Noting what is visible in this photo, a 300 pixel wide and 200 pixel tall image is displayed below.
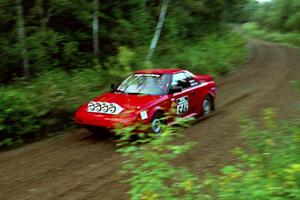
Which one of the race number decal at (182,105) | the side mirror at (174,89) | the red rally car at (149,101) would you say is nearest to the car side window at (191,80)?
the red rally car at (149,101)

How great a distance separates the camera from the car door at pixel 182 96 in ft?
33.3

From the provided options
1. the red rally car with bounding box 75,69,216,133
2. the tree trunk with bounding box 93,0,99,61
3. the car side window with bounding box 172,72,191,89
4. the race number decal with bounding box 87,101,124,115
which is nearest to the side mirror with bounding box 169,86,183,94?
the red rally car with bounding box 75,69,216,133

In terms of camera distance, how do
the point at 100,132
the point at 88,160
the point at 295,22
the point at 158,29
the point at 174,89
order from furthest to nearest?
1. the point at 295,22
2. the point at 158,29
3. the point at 174,89
4. the point at 100,132
5. the point at 88,160

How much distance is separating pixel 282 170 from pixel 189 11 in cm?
2441

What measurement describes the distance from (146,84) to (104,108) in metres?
1.48

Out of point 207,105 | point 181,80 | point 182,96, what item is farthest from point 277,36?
point 182,96

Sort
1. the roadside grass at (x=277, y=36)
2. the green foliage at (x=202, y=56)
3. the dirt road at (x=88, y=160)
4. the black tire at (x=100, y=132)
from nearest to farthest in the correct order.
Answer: the dirt road at (x=88, y=160)
the black tire at (x=100, y=132)
the green foliage at (x=202, y=56)
the roadside grass at (x=277, y=36)

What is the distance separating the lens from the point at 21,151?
29.0 ft

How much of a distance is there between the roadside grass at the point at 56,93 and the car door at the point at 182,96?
2797 mm

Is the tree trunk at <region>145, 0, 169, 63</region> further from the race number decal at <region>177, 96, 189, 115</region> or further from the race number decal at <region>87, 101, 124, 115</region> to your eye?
the race number decal at <region>87, 101, 124, 115</region>

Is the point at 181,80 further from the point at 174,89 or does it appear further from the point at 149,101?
the point at 149,101

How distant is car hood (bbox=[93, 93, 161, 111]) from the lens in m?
8.95

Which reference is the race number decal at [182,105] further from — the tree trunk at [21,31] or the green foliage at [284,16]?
the green foliage at [284,16]

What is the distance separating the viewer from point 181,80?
35.1 feet
